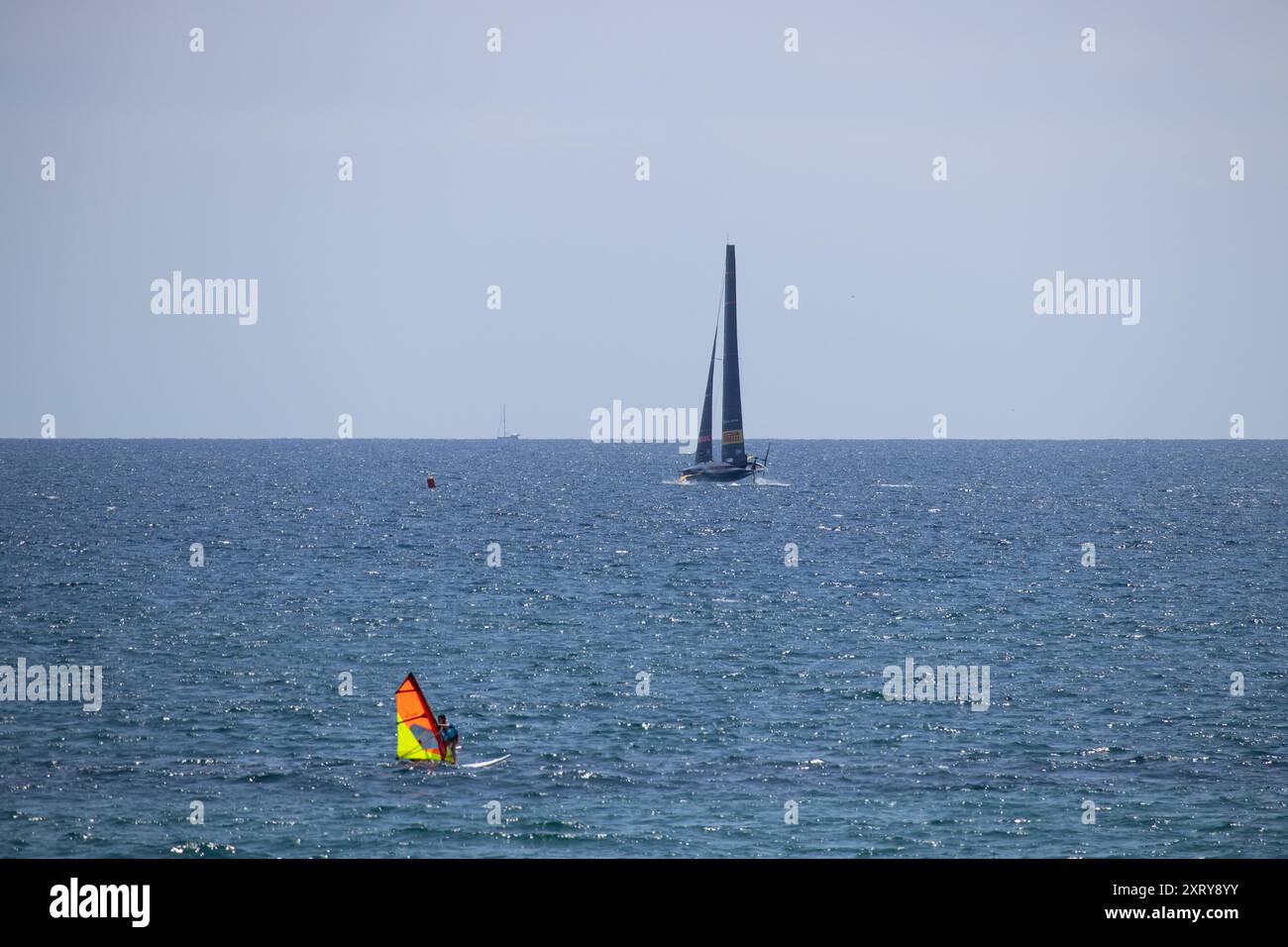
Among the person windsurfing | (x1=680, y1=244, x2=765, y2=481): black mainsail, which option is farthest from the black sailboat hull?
the person windsurfing

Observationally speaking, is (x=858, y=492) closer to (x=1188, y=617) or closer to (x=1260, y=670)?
(x=1188, y=617)

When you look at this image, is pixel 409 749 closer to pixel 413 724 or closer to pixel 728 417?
pixel 413 724

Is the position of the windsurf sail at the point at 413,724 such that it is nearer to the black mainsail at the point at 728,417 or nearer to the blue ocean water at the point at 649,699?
the blue ocean water at the point at 649,699

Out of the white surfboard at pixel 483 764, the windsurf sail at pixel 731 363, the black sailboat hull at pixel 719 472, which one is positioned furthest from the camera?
the black sailboat hull at pixel 719 472

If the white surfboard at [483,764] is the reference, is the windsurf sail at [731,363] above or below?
above

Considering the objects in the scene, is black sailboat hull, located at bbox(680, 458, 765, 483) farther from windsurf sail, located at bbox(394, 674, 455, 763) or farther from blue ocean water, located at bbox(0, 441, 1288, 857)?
windsurf sail, located at bbox(394, 674, 455, 763)

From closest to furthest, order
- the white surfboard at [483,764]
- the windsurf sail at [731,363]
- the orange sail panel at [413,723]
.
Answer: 1. the orange sail panel at [413,723]
2. the white surfboard at [483,764]
3. the windsurf sail at [731,363]

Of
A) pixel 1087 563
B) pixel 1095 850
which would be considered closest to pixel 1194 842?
pixel 1095 850

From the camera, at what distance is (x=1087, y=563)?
8375cm

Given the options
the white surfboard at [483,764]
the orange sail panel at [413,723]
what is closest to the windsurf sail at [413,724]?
the orange sail panel at [413,723]

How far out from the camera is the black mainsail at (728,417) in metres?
126

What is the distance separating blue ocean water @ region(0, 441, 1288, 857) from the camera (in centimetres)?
2823

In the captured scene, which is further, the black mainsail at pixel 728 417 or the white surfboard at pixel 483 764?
the black mainsail at pixel 728 417

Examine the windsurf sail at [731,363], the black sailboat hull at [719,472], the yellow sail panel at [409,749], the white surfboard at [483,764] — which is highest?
the windsurf sail at [731,363]
